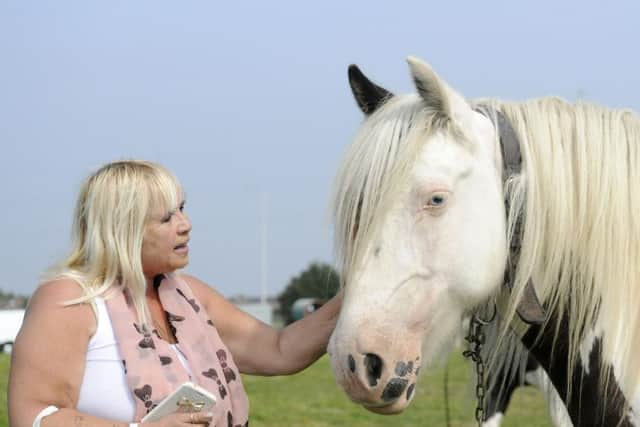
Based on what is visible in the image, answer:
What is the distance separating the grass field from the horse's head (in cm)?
540

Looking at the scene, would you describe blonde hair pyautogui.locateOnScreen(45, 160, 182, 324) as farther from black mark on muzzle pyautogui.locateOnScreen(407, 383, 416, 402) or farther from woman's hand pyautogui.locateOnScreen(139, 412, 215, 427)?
black mark on muzzle pyautogui.locateOnScreen(407, 383, 416, 402)

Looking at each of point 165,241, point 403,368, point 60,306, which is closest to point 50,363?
point 60,306

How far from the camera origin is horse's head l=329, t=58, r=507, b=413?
2445 mm

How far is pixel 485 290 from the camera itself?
2.57 metres

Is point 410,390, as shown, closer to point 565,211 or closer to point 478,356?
point 478,356

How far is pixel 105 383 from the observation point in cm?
274

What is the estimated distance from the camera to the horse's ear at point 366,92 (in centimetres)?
288

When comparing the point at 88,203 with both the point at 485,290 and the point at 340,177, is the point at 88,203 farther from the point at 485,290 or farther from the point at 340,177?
the point at 485,290

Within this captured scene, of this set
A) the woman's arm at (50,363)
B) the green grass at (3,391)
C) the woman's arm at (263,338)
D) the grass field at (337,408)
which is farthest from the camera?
the grass field at (337,408)

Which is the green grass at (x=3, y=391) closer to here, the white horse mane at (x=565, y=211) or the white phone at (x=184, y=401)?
the white phone at (x=184, y=401)

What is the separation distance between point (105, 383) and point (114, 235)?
451mm

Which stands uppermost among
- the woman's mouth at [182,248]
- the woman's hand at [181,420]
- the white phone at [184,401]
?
the woman's mouth at [182,248]

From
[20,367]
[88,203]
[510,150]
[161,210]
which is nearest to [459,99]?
[510,150]

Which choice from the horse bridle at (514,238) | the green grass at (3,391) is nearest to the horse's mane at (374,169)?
the horse bridle at (514,238)
